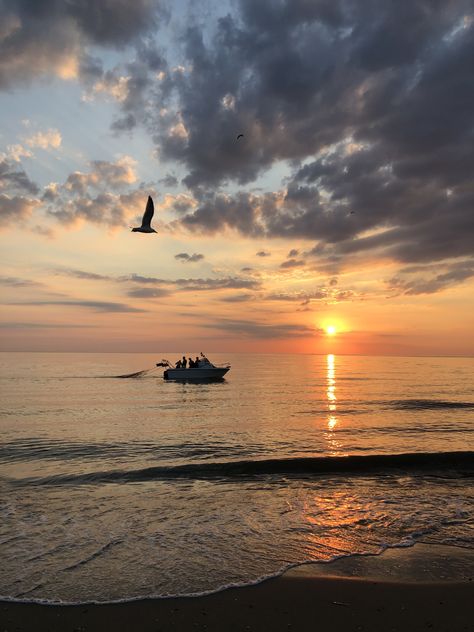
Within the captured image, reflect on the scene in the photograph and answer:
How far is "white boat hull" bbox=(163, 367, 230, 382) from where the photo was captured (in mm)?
70500

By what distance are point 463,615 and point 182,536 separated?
608 centimetres

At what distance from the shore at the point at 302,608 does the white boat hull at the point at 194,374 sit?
6327 cm

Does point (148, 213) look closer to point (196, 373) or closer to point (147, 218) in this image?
point (147, 218)

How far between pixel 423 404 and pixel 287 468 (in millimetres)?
33734

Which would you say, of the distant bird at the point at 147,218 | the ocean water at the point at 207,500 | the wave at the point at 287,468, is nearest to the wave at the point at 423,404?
the ocean water at the point at 207,500

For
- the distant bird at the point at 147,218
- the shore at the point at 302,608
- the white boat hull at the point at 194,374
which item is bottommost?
the shore at the point at 302,608

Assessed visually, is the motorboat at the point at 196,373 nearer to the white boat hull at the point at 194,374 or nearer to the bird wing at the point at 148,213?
the white boat hull at the point at 194,374

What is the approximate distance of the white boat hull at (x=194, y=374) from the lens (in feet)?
231

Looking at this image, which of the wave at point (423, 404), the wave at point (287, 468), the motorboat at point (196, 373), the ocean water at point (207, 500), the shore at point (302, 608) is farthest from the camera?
the motorboat at point (196, 373)

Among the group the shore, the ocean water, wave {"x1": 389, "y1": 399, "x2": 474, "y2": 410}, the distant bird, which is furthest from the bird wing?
wave {"x1": 389, "y1": 399, "x2": 474, "y2": 410}

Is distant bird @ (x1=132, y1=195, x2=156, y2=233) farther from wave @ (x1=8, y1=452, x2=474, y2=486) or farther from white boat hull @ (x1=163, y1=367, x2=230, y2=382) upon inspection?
white boat hull @ (x1=163, y1=367, x2=230, y2=382)

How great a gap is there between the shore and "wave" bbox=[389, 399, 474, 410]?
3777 centimetres

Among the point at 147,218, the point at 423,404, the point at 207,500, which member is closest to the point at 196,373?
the point at 423,404

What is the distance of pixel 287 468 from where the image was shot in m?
18.4
